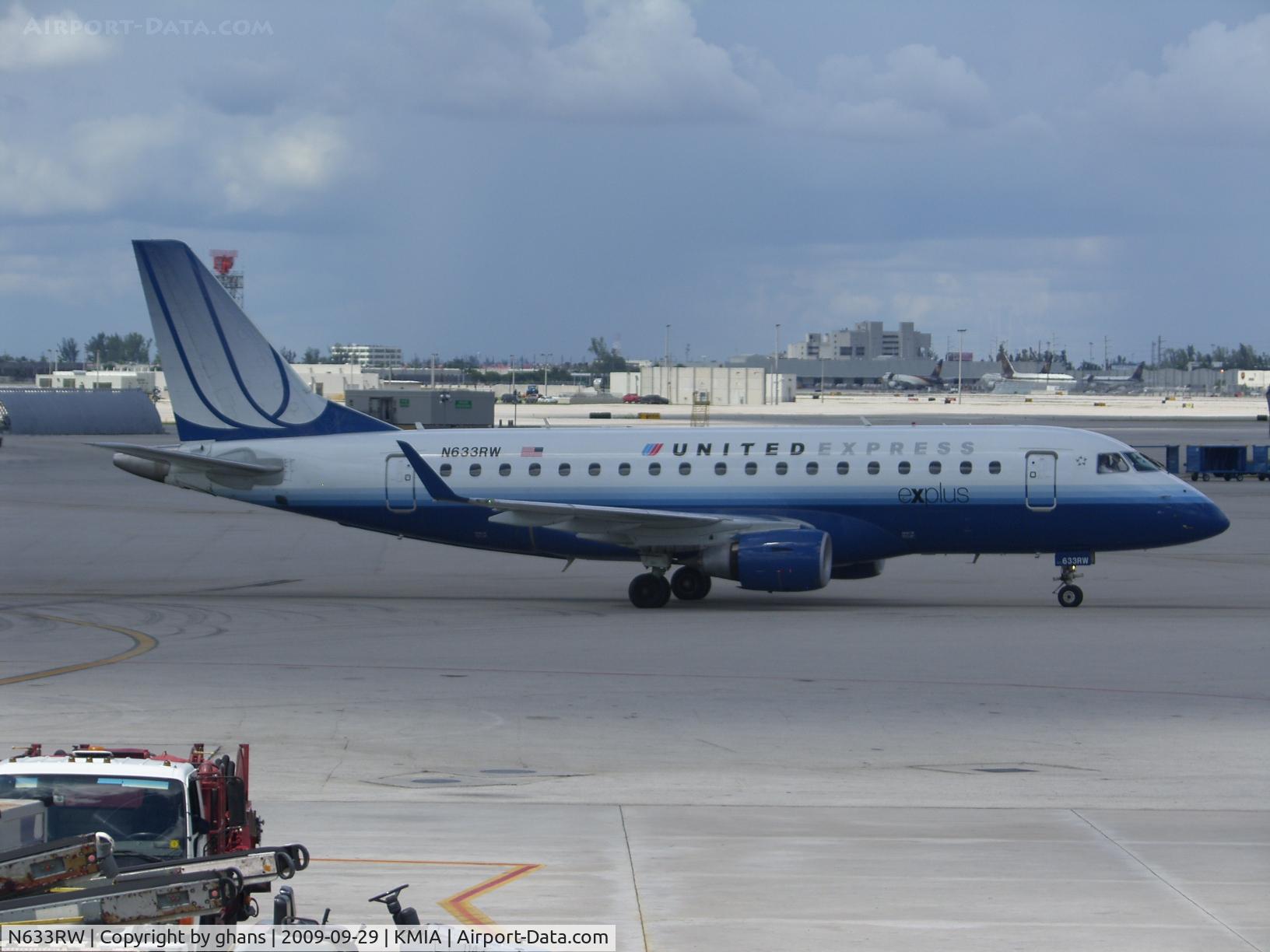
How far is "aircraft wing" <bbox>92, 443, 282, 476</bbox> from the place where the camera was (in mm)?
33031

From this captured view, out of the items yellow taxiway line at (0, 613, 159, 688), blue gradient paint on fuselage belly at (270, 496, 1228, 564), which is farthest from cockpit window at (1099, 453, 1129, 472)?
yellow taxiway line at (0, 613, 159, 688)

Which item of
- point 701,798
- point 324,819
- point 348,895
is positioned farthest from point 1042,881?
point 324,819

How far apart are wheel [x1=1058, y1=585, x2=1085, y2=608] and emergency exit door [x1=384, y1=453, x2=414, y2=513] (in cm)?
1461

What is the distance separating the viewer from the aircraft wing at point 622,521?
31.4 m

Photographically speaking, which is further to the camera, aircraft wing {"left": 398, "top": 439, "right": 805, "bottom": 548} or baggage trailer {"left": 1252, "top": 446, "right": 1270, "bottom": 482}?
baggage trailer {"left": 1252, "top": 446, "right": 1270, "bottom": 482}

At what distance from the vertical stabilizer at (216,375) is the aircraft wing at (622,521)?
14.2ft

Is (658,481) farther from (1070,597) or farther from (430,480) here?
(1070,597)

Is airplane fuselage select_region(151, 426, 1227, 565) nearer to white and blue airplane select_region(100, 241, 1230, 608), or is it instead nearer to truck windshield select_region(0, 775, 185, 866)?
white and blue airplane select_region(100, 241, 1230, 608)

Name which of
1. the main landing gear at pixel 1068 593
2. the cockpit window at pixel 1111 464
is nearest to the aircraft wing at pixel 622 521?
the main landing gear at pixel 1068 593

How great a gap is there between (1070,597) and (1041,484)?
2.54 metres

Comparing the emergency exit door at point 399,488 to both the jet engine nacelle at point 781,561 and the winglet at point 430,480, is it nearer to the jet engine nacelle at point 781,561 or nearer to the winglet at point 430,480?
the winglet at point 430,480

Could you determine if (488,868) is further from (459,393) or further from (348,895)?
(459,393)

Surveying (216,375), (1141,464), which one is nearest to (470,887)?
(1141,464)

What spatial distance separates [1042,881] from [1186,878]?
130 centimetres
